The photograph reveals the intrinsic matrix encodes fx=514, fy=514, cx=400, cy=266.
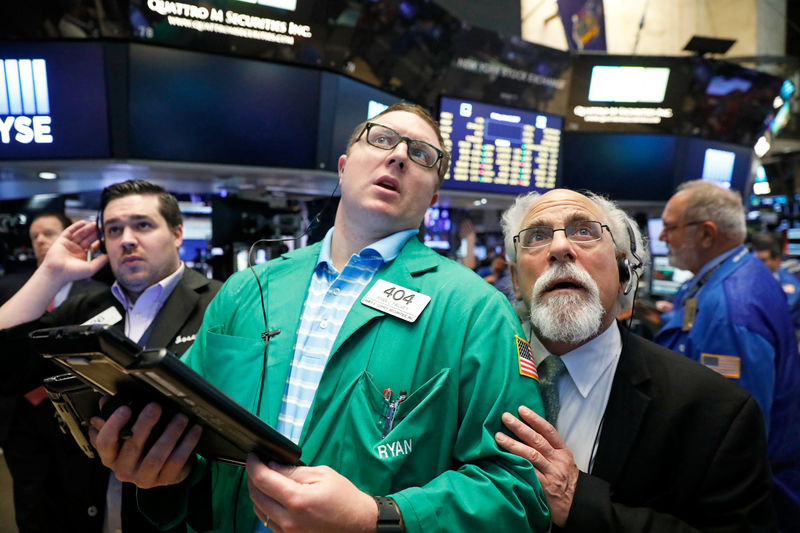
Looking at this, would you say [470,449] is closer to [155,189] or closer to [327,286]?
[327,286]

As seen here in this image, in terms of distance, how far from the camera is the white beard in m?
1.30

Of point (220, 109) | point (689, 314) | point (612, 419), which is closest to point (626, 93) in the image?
point (689, 314)

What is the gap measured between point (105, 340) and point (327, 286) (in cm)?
67

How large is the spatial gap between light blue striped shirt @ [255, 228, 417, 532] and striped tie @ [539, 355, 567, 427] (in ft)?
1.67

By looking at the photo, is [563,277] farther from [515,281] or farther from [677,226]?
[677,226]

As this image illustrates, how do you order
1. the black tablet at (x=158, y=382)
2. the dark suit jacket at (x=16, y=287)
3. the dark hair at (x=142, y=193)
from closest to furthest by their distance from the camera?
the black tablet at (x=158, y=382) → the dark hair at (x=142, y=193) → the dark suit jacket at (x=16, y=287)

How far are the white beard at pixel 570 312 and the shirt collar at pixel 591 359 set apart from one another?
0.03 m

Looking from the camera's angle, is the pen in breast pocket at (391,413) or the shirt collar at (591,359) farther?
the shirt collar at (591,359)

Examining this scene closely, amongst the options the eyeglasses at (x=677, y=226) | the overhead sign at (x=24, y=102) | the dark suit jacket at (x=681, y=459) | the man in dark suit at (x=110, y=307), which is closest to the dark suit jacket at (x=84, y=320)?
the man in dark suit at (x=110, y=307)

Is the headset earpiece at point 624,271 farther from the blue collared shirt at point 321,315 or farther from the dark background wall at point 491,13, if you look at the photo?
the dark background wall at point 491,13

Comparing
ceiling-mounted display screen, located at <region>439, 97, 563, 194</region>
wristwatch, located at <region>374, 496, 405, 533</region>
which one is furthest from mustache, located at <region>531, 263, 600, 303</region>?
ceiling-mounted display screen, located at <region>439, 97, 563, 194</region>

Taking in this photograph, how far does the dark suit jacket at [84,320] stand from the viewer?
1.82 m

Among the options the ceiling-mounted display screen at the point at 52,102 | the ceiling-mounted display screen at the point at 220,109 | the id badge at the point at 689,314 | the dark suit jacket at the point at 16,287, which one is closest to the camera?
the id badge at the point at 689,314

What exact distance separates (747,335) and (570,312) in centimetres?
111
